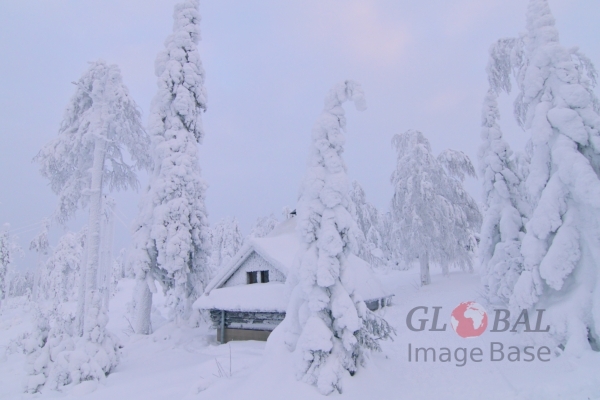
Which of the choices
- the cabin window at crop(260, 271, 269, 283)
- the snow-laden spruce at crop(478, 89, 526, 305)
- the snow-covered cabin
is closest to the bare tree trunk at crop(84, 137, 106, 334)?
the snow-covered cabin

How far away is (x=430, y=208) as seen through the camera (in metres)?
20.5

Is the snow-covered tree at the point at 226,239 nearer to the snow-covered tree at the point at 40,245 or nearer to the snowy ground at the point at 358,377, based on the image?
the snow-covered tree at the point at 40,245

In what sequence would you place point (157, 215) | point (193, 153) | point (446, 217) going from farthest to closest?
point (446, 217), point (193, 153), point (157, 215)

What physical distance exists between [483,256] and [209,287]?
1224cm

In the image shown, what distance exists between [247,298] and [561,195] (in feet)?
37.3

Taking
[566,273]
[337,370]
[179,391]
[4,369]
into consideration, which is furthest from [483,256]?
[4,369]

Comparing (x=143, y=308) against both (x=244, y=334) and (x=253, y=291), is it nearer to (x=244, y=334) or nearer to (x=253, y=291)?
(x=244, y=334)

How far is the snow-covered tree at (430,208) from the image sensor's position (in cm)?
2022

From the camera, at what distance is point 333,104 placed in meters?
8.84

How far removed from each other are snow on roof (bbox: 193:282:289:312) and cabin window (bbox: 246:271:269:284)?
0.52 m

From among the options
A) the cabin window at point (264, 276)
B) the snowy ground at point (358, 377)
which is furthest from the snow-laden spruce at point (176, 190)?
the cabin window at point (264, 276)

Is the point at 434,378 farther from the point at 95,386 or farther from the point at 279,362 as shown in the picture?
the point at 95,386

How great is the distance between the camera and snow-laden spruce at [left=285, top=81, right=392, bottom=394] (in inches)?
285

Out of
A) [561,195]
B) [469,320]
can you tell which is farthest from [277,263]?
[561,195]
